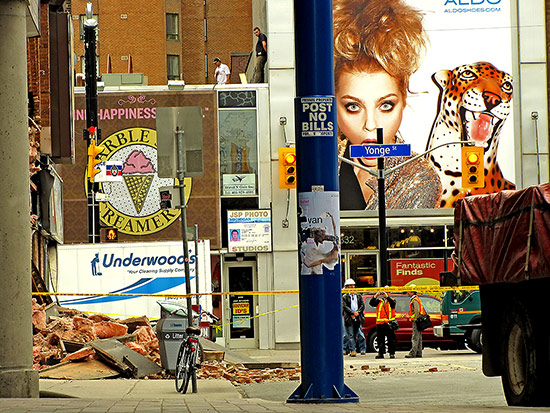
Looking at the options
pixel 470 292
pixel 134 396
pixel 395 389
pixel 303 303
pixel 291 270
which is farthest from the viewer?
pixel 291 270

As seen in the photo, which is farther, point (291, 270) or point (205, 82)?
point (205, 82)

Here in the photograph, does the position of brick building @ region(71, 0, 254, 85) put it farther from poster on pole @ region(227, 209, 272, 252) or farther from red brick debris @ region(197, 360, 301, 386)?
red brick debris @ region(197, 360, 301, 386)

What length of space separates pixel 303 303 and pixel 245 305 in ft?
85.9

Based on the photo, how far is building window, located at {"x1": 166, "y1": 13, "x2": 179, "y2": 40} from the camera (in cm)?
7069

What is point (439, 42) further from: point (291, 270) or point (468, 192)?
point (291, 270)

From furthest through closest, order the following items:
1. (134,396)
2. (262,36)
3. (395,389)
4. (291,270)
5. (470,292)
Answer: (262,36) < (291,270) < (470,292) < (395,389) < (134,396)

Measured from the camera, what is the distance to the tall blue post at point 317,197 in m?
10.9

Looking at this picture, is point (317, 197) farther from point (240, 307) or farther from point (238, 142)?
point (238, 142)

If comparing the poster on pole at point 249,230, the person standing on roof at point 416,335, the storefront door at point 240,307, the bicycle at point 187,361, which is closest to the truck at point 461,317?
the person standing on roof at point 416,335

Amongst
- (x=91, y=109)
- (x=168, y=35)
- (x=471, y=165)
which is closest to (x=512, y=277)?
(x=471, y=165)

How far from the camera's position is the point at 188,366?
15.4 metres

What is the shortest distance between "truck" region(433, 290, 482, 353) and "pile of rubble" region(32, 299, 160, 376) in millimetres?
8915

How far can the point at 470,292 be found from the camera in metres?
27.9

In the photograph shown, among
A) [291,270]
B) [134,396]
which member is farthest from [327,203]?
[291,270]
